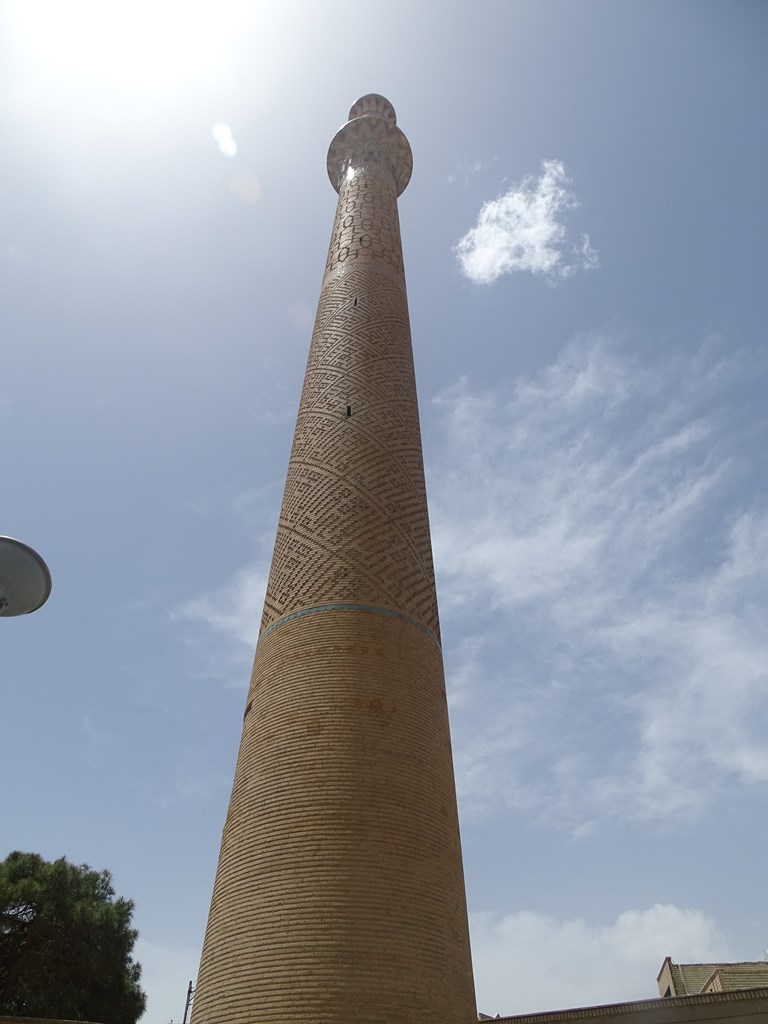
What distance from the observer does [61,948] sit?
12578 millimetres

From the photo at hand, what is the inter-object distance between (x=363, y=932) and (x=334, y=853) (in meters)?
0.44

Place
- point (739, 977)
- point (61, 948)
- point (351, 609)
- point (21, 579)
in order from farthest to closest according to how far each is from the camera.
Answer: point (739, 977), point (61, 948), point (351, 609), point (21, 579)

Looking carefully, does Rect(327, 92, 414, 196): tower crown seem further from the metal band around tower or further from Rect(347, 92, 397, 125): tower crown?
the metal band around tower

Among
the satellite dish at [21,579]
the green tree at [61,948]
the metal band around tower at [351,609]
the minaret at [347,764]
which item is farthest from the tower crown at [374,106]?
the green tree at [61,948]

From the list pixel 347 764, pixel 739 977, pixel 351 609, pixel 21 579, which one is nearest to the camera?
pixel 21 579

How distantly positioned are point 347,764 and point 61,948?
10.9 meters

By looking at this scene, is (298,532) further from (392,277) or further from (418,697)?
(392,277)

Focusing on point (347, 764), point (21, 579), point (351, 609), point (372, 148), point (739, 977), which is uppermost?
point (372, 148)

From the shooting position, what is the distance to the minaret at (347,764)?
4.08 meters

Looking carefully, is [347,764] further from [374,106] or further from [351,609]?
[374,106]

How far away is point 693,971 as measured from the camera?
15.4 m

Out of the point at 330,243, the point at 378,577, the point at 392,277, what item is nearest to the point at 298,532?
the point at 378,577

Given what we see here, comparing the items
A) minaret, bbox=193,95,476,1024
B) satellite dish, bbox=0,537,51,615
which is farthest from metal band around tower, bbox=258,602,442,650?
satellite dish, bbox=0,537,51,615

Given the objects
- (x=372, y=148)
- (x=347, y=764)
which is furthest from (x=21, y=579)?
(x=372, y=148)
